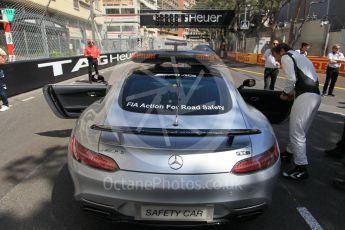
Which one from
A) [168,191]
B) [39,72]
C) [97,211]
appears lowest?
[39,72]

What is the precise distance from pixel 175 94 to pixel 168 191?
1249 mm

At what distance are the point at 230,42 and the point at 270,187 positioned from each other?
2600 inches

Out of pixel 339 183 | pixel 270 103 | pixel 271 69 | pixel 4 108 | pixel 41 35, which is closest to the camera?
pixel 339 183

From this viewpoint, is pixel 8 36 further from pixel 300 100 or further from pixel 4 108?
pixel 300 100

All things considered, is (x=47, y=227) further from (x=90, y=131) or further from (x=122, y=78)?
(x=122, y=78)

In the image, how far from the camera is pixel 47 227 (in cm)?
305

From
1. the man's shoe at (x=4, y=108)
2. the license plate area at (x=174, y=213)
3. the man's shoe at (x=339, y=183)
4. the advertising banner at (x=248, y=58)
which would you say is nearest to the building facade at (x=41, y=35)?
the man's shoe at (x=4, y=108)

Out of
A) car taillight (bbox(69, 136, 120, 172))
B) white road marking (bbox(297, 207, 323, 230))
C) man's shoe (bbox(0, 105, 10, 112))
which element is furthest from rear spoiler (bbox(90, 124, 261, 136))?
man's shoe (bbox(0, 105, 10, 112))

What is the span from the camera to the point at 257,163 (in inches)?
102

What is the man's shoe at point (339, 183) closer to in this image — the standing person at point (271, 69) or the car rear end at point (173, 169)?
the car rear end at point (173, 169)

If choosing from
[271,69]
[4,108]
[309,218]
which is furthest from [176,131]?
[271,69]

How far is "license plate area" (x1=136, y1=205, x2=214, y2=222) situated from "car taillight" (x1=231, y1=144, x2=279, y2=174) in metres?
0.36

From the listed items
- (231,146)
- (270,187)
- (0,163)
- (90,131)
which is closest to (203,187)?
(231,146)

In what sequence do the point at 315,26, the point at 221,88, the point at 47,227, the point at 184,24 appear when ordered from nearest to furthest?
the point at 47,227
the point at 221,88
the point at 315,26
the point at 184,24
